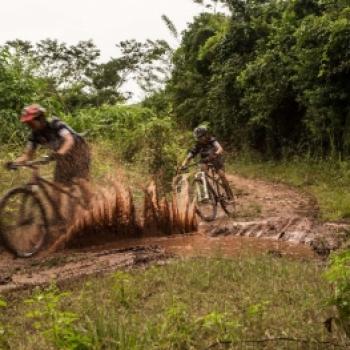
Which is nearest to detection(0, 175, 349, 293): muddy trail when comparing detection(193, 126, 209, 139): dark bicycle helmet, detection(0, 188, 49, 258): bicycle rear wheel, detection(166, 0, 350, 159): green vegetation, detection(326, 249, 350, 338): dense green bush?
detection(0, 188, 49, 258): bicycle rear wheel

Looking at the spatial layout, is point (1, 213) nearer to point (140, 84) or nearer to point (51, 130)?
point (51, 130)

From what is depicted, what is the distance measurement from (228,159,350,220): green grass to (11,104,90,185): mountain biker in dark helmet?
184 inches

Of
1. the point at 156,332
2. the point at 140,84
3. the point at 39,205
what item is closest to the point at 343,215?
the point at 39,205

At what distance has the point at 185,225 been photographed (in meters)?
10.2

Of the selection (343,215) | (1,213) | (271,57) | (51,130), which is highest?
(271,57)

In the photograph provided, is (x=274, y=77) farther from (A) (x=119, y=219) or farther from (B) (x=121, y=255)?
(B) (x=121, y=255)

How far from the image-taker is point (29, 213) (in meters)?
7.92

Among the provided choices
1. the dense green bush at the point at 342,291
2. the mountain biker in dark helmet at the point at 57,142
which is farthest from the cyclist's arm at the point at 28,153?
the dense green bush at the point at 342,291

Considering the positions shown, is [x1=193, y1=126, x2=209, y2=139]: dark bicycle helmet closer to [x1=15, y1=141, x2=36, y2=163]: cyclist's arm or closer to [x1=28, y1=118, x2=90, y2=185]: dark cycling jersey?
[x1=28, y1=118, x2=90, y2=185]: dark cycling jersey

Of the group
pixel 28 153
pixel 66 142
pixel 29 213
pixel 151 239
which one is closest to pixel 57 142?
pixel 66 142

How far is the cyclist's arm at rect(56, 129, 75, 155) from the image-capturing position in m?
8.20

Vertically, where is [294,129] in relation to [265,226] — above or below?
above

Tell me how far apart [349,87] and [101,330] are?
1290cm

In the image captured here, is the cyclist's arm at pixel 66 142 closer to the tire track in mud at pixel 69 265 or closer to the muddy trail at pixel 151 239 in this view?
the muddy trail at pixel 151 239
